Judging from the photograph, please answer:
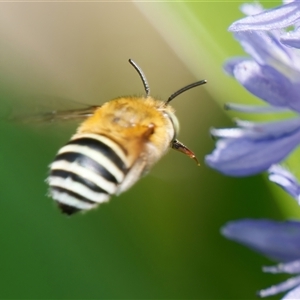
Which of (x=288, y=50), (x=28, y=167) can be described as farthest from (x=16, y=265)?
(x=288, y=50)

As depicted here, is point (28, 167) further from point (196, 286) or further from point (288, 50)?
point (288, 50)

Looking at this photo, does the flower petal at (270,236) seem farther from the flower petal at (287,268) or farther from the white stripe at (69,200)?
the white stripe at (69,200)

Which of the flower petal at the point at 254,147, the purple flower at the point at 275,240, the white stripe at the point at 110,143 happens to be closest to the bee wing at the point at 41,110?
the white stripe at the point at 110,143

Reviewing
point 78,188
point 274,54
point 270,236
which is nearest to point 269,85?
point 274,54

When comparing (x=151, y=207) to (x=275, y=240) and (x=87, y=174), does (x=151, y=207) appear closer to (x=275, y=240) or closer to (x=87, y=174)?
(x=275, y=240)

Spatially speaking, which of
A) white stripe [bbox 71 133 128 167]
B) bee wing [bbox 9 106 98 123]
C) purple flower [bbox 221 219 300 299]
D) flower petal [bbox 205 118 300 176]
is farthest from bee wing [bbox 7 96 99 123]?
purple flower [bbox 221 219 300 299]

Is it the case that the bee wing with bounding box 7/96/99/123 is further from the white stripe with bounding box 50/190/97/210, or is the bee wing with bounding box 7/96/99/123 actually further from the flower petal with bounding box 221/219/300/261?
the flower petal with bounding box 221/219/300/261
